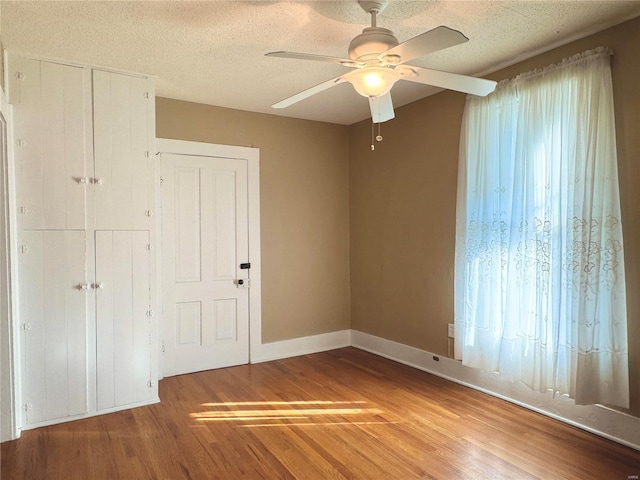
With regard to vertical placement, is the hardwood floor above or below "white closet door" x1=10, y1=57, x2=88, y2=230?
below

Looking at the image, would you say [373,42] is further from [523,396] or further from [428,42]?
[523,396]

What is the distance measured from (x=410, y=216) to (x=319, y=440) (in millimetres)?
2305

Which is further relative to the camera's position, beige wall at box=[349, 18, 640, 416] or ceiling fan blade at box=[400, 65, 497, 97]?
beige wall at box=[349, 18, 640, 416]

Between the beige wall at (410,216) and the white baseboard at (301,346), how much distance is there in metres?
0.24

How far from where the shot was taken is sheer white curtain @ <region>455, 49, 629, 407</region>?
2.63 meters

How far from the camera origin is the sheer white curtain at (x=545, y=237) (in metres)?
2.63

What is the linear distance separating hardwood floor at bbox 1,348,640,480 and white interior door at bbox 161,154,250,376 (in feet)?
1.67

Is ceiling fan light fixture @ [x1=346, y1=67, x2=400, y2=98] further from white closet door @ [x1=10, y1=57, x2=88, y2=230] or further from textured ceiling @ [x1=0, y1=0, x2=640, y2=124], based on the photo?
Answer: white closet door @ [x1=10, y1=57, x2=88, y2=230]

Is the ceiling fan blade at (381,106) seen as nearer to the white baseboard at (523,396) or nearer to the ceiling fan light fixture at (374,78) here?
the ceiling fan light fixture at (374,78)

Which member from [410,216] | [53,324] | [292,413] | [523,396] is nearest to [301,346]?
[292,413]

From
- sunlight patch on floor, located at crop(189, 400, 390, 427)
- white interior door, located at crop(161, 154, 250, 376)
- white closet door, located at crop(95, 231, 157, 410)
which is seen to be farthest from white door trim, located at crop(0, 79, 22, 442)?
white interior door, located at crop(161, 154, 250, 376)

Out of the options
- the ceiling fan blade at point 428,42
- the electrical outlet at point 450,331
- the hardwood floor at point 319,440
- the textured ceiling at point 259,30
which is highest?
the textured ceiling at point 259,30

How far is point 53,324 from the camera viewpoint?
303cm

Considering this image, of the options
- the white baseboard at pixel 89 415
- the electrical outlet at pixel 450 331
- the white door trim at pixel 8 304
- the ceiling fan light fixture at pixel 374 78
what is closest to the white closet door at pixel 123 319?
the white baseboard at pixel 89 415
